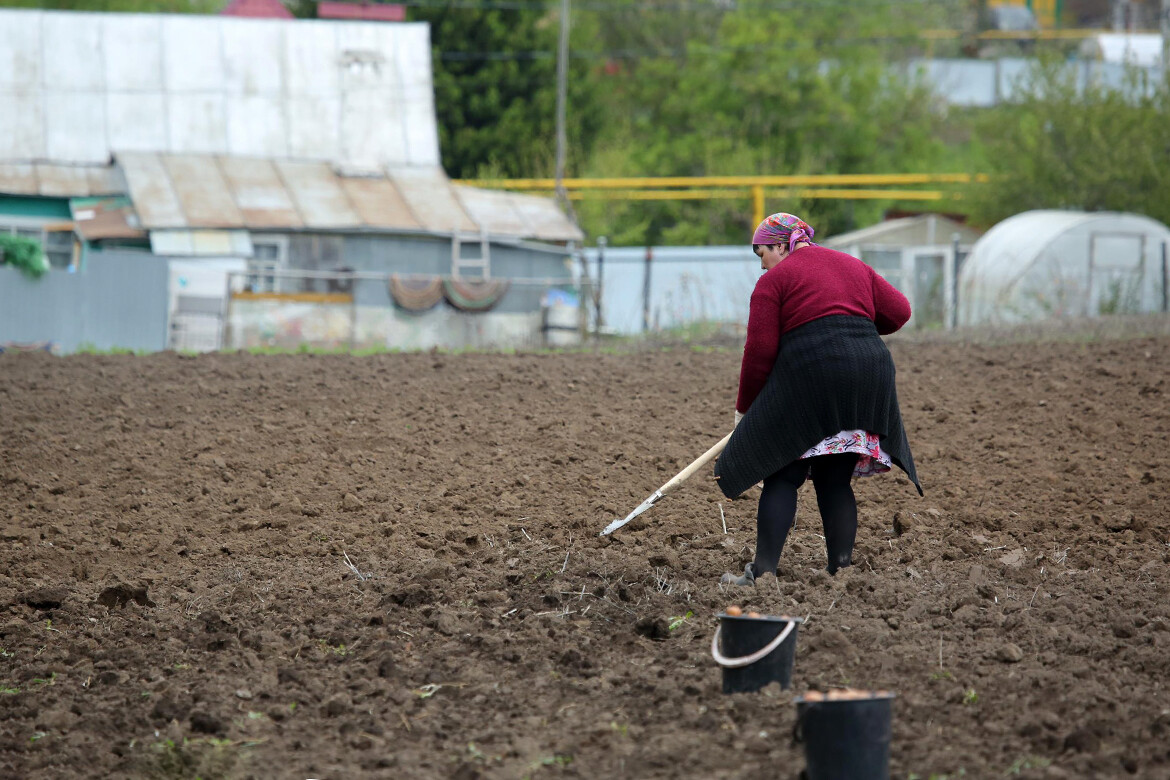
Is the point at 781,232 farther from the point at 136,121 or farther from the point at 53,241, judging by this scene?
the point at 136,121

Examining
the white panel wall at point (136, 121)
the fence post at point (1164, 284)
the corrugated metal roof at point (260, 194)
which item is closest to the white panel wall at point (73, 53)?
the white panel wall at point (136, 121)

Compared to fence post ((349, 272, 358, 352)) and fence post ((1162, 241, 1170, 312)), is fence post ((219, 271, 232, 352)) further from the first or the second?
fence post ((1162, 241, 1170, 312))

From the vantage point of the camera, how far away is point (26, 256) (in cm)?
1452

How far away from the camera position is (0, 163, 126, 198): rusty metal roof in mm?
17734

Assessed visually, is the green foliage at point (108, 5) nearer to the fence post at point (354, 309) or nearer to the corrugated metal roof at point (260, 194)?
the corrugated metal roof at point (260, 194)

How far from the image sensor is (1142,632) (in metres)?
3.92

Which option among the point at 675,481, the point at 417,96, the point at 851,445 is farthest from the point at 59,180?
the point at 851,445

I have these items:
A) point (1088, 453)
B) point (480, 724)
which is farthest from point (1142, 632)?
point (1088, 453)

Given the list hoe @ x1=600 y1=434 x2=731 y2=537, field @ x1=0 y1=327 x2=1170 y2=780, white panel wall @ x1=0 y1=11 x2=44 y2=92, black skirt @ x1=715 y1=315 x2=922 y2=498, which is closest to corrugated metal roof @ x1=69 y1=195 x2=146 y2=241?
white panel wall @ x1=0 y1=11 x2=44 y2=92

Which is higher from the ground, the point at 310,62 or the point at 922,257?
the point at 310,62

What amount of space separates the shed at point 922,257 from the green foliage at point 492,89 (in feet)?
27.9

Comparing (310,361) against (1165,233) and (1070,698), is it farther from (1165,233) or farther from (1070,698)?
(1165,233)

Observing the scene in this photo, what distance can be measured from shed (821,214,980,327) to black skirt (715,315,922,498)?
976 centimetres

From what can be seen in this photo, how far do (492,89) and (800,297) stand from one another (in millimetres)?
25688
